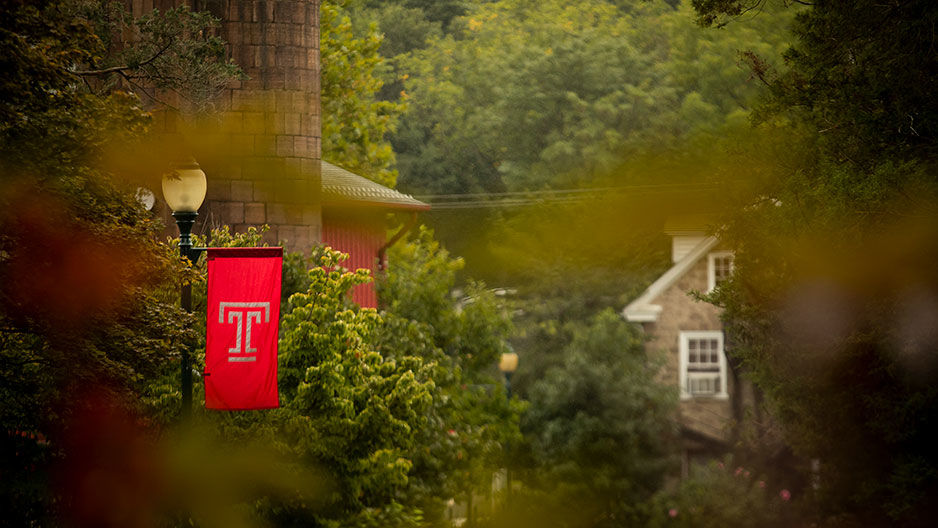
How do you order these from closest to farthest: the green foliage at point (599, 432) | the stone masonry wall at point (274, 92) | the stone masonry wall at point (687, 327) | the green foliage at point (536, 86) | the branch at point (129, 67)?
1. the branch at point (129, 67)
2. the stone masonry wall at point (274, 92)
3. the green foliage at point (599, 432)
4. the green foliage at point (536, 86)
5. the stone masonry wall at point (687, 327)

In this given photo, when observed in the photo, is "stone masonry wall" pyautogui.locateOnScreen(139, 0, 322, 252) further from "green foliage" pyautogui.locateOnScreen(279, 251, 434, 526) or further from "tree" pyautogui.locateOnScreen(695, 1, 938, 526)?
"tree" pyautogui.locateOnScreen(695, 1, 938, 526)

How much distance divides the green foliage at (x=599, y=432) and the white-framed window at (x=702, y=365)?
5.53 meters

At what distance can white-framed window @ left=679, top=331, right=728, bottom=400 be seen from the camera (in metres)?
42.2

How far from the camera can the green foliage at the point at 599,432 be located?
111 feet

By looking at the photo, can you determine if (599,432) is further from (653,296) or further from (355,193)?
(355,193)

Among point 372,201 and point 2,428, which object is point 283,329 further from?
point 372,201

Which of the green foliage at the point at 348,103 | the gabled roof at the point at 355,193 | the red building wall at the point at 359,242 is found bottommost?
the red building wall at the point at 359,242

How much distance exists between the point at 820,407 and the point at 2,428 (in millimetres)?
13583

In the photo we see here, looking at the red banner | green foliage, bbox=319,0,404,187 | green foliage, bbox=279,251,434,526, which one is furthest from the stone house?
the red banner

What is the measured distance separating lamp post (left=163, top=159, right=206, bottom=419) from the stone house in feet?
89.4

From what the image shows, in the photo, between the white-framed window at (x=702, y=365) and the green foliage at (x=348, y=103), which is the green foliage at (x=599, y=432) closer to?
the white-framed window at (x=702, y=365)

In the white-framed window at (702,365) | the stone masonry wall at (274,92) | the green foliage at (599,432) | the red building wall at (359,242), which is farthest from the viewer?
the white-framed window at (702,365)

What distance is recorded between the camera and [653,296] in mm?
42188

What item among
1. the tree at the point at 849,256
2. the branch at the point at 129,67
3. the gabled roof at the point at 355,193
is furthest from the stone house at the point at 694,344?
the branch at the point at 129,67
